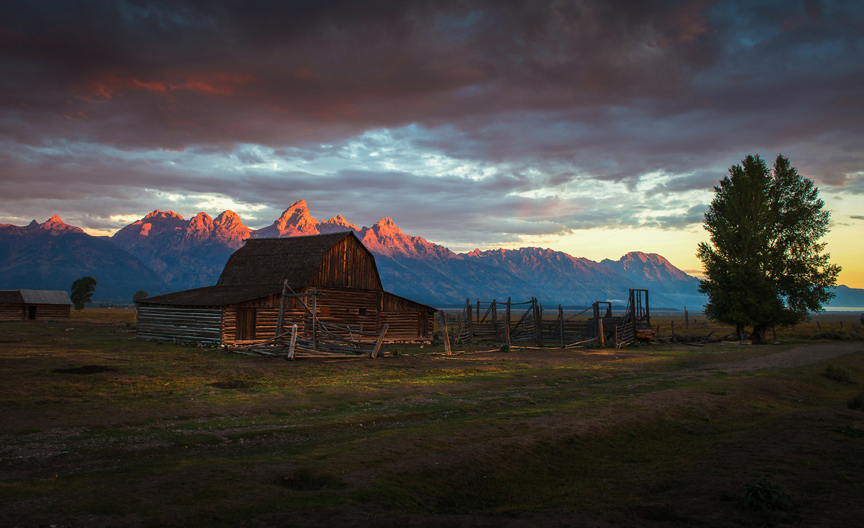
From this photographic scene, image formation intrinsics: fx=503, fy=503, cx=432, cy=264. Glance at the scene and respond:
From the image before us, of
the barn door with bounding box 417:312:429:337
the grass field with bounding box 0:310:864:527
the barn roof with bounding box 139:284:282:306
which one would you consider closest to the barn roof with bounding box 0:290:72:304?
the barn roof with bounding box 139:284:282:306

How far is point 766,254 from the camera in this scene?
4119 centimetres

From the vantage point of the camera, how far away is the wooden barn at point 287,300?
32.3m

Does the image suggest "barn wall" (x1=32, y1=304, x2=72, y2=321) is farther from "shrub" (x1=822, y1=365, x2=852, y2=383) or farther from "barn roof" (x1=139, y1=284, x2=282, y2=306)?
"shrub" (x1=822, y1=365, x2=852, y2=383)

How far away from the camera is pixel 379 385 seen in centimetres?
1773

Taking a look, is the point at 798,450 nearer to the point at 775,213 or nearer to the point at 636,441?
the point at 636,441

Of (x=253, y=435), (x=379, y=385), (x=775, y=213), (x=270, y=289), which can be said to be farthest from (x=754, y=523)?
(x=775, y=213)

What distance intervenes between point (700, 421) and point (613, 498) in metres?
7.00

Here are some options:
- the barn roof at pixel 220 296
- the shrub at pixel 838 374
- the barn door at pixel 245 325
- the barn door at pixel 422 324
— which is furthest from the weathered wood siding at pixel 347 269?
the shrub at pixel 838 374

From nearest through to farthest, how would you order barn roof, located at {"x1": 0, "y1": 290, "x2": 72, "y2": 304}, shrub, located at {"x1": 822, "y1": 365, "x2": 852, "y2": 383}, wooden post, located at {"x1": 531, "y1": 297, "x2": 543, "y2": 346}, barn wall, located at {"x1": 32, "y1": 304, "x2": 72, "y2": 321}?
shrub, located at {"x1": 822, "y1": 365, "x2": 852, "y2": 383}
wooden post, located at {"x1": 531, "y1": 297, "x2": 543, "y2": 346}
barn roof, located at {"x1": 0, "y1": 290, "x2": 72, "y2": 304}
barn wall, located at {"x1": 32, "y1": 304, "x2": 72, "y2": 321}

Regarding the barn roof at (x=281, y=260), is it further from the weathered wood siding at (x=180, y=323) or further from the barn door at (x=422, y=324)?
the barn door at (x=422, y=324)

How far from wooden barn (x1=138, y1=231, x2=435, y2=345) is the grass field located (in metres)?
12.7

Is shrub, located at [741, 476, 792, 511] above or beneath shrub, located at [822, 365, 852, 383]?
above

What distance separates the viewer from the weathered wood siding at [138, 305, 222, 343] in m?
31.7

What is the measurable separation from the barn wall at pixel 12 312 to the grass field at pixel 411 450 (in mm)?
56702
